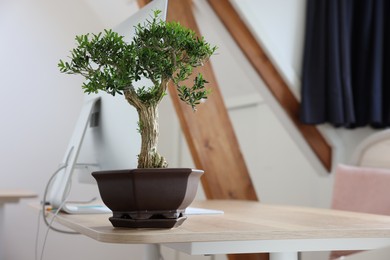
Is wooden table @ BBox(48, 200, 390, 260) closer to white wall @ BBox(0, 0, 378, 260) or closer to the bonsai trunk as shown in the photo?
the bonsai trunk

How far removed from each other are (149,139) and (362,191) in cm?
140

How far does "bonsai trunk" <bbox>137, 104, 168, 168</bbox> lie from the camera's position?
106cm

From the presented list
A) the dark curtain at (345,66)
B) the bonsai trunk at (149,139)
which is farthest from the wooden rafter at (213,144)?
the bonsai trunk at (149,139)

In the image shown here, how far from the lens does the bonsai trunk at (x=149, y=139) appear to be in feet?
3.47

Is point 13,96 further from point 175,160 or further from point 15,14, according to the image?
point 175,160

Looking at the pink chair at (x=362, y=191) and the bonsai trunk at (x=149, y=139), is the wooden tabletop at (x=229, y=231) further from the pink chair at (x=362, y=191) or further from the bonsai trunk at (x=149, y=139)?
the pink chair at (x=362, y=191)

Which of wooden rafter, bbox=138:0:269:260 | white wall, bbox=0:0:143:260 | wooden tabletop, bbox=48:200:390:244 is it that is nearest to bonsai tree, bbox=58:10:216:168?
wooden tabletop, bbox=48:200:390:244

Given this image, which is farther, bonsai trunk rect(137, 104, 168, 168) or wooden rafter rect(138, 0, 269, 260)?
wooden rafter rect(138, 0, 269, 260)

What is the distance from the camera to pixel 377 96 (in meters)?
2.72

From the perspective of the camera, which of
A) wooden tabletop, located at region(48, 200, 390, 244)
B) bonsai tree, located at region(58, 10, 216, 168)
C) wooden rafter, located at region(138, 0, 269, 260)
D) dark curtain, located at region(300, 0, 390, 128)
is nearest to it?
wooden tabletop, located at region(48, 200, 390, 244)

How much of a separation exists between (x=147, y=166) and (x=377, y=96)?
194cm

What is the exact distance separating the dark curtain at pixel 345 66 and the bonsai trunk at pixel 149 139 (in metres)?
1.80

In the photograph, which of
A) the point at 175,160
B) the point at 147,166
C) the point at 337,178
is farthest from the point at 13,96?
the point at 147,166

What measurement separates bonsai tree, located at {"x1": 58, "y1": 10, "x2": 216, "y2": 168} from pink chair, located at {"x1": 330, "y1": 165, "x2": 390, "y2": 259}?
1.21 metres
